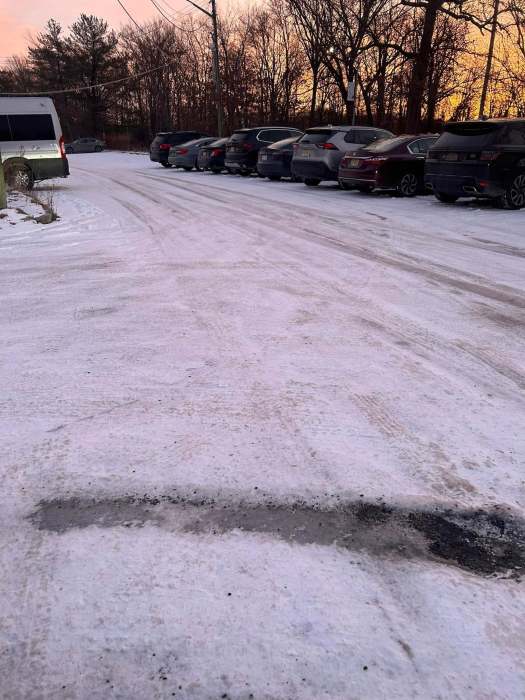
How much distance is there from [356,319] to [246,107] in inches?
1650

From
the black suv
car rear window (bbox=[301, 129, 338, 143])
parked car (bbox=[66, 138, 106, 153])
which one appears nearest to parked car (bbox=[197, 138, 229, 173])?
car rear window (bbox=[301, 129, 338, 143])

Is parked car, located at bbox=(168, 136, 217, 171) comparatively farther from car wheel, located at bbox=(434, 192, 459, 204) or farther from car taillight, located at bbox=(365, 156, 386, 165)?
car wheel, located at bbox=(434, 192, 459, 204)

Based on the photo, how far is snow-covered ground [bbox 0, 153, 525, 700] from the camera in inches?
60.3

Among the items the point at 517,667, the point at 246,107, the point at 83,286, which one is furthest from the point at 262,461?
the point at 246,107

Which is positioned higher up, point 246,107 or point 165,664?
point 246,107

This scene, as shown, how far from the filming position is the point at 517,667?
1.50m

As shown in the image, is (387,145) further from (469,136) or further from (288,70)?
(288,70)

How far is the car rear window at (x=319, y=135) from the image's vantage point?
14.4 m

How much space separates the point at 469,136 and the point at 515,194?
1407 mm

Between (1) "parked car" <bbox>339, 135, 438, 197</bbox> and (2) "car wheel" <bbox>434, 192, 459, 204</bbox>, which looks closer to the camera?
(2) "car wheel" <bbox>434, 192, 459, 204</bbox>

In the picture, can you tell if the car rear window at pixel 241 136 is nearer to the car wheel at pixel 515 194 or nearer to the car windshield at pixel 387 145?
the car windshield at pixel 387 145

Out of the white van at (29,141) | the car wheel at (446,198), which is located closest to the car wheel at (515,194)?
the car wheel at (446,198)

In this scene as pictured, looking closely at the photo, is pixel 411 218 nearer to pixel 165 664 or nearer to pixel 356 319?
pixel 356 319

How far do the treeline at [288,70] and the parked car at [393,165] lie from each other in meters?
13.7
